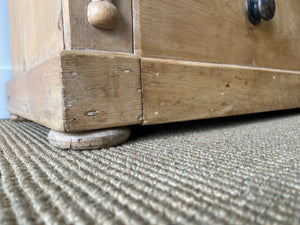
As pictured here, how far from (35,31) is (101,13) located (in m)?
0.28

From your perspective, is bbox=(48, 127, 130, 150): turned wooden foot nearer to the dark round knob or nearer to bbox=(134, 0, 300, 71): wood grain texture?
bbox=(134, 0, 300, 71): wood grain texture

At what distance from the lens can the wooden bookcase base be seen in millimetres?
397

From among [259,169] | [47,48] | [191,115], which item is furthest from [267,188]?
[47,48]

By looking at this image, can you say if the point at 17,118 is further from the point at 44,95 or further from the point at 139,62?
the point at 139,62

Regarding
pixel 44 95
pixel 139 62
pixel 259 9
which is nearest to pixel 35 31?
pixel 44 95

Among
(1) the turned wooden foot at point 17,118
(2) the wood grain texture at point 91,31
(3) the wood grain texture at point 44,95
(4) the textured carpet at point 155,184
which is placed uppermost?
(2) the wood grain texture at point 91,31

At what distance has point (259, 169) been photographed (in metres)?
0.30

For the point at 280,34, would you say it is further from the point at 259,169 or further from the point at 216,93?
the point at 259,169

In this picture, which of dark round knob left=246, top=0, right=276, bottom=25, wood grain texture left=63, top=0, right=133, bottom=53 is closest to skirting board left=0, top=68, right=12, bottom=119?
wood grain texture left=63, top=0, right=133, bottom=53

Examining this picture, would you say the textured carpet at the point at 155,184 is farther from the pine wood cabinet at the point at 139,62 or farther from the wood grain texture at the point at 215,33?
the wood grain texture at the point at 215,33

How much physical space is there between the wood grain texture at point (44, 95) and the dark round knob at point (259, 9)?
0.61 meters

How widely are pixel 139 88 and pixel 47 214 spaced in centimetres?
31

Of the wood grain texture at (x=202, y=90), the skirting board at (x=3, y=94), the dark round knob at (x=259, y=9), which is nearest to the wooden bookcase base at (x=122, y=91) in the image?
the wood grain texture at (x=202, y=90)

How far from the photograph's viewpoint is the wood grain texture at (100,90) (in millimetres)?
392
